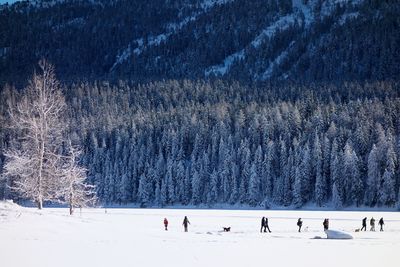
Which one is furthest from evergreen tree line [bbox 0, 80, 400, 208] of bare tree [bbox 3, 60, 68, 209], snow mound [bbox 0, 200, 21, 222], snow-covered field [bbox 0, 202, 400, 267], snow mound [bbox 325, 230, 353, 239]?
snow mound [bbox 0, 200, 21, 222]

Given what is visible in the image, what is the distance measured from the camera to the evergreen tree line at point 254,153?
315 ft

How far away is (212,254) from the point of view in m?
22.9

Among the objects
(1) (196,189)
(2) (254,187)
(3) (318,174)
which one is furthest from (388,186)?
(1) (196,189)

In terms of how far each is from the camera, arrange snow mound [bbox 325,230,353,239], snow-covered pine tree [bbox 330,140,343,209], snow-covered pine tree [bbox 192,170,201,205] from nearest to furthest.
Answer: snow mound [bbox 325,230,353,239], snow-covered pine tree [bbox 330,140,343,209], snow-covered pine tree [bbox 192,170,201,205]

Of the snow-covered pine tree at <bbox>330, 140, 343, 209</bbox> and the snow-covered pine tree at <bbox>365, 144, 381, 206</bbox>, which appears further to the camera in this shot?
the snow-covered pine tree at <bbox>330, 140, 343, 209</bbox>

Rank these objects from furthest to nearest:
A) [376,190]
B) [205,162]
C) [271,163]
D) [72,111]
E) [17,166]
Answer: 1. [72,111]
2. [205,162]
3. [271,163]
4. [376,190]
5. [17,166]

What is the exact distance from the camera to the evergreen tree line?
315 ft

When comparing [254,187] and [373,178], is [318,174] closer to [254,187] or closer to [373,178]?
[373,178]

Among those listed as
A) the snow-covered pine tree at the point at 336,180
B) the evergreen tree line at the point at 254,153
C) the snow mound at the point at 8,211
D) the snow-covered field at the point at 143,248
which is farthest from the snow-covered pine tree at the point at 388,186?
the snow mound at the point at 8,211

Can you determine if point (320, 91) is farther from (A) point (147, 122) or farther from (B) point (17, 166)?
(B) point (17, 166)

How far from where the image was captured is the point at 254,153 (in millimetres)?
110938

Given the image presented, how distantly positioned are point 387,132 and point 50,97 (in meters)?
77.9

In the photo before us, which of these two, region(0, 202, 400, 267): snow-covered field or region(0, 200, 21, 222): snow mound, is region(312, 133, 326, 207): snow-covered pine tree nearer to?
region(0, 202, 400, 267): snow-covered field

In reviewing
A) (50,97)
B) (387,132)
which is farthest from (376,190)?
(50,97)
